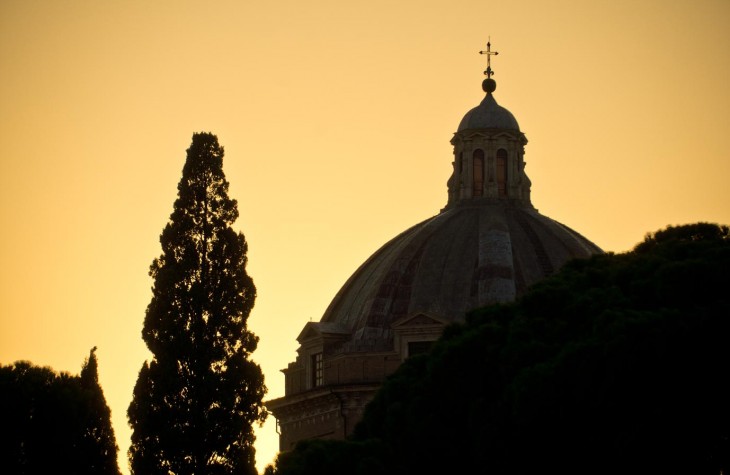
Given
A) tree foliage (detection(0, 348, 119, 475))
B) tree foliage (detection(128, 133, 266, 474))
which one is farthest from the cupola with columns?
tree foliage (detection(128, 133, 266, 474))

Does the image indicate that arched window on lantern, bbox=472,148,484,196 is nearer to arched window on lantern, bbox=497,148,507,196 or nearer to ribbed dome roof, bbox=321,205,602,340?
arched window on lantern, bbox=497,148,507,196

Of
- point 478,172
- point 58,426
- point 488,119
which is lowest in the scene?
point 58,426

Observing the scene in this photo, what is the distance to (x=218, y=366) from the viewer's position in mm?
62344

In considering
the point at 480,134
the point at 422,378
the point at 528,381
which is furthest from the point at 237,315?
the point at 480,134

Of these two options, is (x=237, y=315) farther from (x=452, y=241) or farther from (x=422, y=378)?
(x=452, y=241)

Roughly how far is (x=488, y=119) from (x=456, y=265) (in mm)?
8514

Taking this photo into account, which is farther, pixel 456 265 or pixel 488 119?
pixel 488 119

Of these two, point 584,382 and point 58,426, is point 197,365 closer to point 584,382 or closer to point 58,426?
point 58,426

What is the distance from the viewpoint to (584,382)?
46.8 metres

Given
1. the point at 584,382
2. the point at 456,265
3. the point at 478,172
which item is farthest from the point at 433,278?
the point at 584,382

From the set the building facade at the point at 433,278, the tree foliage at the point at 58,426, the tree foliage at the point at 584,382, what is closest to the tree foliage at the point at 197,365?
the tree foliage at the point at 584,382

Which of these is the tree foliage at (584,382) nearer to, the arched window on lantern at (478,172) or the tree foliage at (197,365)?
the tree foliage at (197,365)

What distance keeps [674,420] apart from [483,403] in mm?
5978

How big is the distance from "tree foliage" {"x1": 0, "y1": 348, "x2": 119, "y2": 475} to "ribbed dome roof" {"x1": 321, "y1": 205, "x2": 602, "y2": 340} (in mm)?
12008
